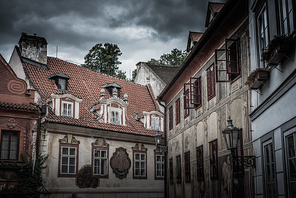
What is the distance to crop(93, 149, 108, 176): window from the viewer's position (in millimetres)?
21672

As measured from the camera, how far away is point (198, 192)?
1564 cm

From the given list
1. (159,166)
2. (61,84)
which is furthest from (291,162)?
(159,166)

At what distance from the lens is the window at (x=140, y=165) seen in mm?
23672

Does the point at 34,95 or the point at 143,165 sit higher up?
the point at 34,95

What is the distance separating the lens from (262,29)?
368 inches

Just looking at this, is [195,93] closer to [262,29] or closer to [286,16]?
[262,29]

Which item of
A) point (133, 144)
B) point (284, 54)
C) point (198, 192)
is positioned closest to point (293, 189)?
point (284, 54)

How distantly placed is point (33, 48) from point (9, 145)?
754 centimetres

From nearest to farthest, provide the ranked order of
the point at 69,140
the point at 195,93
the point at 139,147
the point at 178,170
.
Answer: the point at 195,93 → the point at 178,170 → the point at 69,140 → the point at 139,147

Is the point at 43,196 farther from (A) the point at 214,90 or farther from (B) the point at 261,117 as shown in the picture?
(B) the point at 261,117

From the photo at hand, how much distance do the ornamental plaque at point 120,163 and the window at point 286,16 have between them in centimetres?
1622

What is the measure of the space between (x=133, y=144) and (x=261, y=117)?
14955mm

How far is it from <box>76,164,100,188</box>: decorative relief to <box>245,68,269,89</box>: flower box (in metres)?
13.5

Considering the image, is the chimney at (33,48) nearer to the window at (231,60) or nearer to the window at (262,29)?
the window at (231,60)
